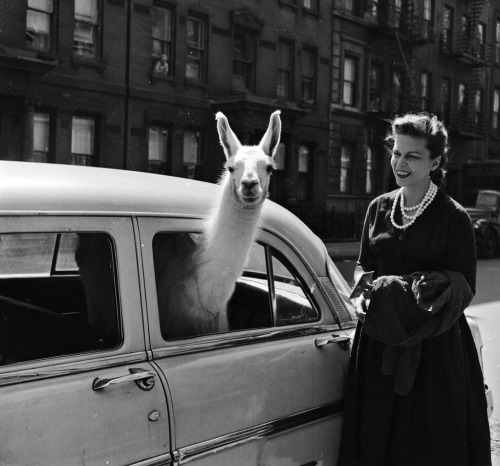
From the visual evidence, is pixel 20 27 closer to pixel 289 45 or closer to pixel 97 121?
pixel 97 121

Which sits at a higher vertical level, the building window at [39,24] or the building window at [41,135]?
the building window at [39,24]

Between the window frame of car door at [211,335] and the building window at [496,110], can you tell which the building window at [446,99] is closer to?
the building window at [496,110]

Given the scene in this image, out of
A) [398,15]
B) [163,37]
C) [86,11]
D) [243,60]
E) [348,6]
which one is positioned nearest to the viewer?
[86,11]

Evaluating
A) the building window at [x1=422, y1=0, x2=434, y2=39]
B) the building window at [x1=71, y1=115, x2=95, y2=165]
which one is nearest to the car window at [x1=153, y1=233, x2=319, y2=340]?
the building window at [x1=71, y1=115, x2=95, y2=165]

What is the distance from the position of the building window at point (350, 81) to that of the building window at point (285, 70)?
4.01 m

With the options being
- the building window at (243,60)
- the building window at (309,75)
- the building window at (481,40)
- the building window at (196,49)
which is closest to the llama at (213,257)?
the building window at (196,49)

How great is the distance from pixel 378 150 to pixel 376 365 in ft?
88.9

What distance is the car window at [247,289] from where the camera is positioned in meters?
2.67

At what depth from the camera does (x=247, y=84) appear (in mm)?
22641

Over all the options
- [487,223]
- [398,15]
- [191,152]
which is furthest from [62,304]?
[398,15]

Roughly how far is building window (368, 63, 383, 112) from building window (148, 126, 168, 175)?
11.9 metres

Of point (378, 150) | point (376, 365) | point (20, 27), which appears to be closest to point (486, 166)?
point (378, 150)

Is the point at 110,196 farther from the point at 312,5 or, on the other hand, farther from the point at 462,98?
the point at 462,98

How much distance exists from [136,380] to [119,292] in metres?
0.33
